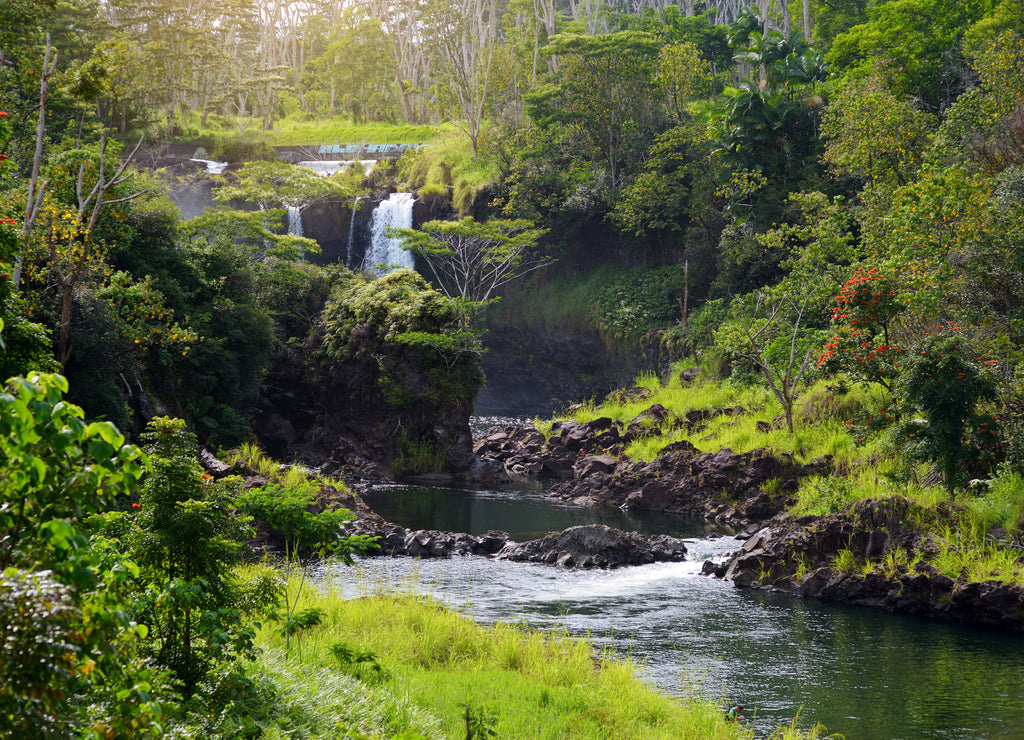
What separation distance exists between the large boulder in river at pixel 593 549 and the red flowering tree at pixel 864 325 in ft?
21.4

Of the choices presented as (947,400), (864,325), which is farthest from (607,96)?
(947,400)

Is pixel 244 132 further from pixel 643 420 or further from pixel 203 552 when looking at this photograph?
pixel 203 552

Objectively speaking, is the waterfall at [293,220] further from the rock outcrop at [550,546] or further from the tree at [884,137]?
the rock outcrop at [550,546]

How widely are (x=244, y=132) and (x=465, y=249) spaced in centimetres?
3230

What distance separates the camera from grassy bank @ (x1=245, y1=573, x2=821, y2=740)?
7.55m

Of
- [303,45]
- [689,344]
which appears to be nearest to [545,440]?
[689,344]

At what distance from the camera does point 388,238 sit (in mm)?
47781

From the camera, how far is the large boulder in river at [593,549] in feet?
63.6

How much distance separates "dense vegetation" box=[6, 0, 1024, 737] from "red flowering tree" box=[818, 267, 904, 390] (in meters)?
0.11

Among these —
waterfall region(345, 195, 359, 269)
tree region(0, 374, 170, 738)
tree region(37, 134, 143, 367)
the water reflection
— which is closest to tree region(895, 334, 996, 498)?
the water reflection

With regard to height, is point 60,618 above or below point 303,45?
below

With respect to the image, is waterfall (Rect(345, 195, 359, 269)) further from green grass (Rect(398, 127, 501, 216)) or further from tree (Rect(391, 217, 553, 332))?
tree (Rect(391, 217, 553, 332))

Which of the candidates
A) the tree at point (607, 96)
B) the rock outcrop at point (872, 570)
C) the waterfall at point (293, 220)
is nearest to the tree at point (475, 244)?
the tree at point (607, 96)

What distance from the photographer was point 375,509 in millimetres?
25234
